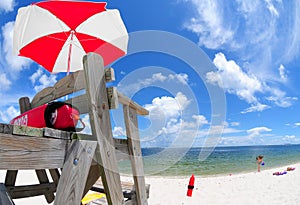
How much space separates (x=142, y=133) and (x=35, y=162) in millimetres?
1169

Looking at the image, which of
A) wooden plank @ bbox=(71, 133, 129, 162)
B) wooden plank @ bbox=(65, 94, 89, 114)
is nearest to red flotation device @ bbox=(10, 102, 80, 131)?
wooden plank @ bbox=(65, 94, 89, 114)

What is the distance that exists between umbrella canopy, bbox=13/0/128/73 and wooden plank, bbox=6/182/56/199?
1749 mm

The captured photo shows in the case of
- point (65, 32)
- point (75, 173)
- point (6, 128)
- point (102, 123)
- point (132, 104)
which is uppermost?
point (65, 32)

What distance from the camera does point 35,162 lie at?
5.28ft

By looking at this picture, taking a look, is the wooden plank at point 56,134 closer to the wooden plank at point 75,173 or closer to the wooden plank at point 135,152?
the wooden plank at point 75,173

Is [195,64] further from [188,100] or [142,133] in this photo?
[142,133]

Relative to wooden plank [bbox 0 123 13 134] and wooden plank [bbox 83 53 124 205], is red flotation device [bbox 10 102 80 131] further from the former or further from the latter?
wooden plank [bbox 0 123 13 134]

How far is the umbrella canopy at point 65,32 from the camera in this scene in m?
3.82

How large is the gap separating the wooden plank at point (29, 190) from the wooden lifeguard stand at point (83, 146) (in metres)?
0.78

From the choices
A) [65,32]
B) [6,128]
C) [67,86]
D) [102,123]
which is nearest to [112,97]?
[102,123]

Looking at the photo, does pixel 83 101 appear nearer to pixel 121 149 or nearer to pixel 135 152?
pixel 121 149

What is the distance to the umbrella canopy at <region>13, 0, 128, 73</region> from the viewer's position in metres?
3.82

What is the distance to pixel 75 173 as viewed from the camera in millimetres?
1784

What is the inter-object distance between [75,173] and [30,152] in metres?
0.35
